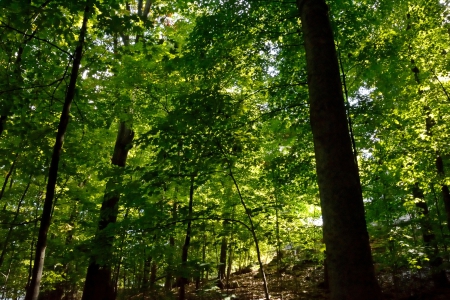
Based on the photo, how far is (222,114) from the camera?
14.9ft

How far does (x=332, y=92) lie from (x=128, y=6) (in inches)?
553

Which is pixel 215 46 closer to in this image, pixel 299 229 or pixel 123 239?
pixel 123 239

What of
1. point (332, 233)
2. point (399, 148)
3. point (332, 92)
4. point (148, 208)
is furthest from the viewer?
point (399, 148)

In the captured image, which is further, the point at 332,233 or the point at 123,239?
the point at 123,239

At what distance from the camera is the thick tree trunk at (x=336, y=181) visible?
6.55ft

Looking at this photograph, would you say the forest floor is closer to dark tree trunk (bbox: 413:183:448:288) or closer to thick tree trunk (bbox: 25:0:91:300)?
dark tree trunk (bbox: 413:183:448:288)

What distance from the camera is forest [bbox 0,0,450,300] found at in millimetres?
2666

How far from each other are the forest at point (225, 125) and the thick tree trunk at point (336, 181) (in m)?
0.01

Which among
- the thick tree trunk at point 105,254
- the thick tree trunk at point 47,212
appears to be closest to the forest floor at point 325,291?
the thick tree trunk at point 105,254

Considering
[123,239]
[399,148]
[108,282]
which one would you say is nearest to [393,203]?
[399,148]

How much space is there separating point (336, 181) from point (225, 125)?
9.79 ft

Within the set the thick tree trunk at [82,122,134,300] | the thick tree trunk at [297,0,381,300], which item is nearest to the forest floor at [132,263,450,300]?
the thick tree trunk at [82,122,134,300]

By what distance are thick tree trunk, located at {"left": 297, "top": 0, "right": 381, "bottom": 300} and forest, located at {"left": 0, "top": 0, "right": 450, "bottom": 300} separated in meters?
0.01

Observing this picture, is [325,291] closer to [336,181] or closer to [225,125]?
[225,125]
